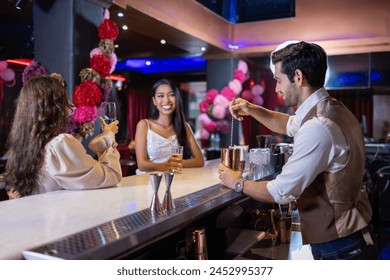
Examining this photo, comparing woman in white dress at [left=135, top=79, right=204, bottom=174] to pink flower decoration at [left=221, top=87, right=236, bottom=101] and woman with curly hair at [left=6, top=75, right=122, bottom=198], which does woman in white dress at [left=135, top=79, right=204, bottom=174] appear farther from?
pink flower decoration at [left=221, top=87, right=236, bottom=101]

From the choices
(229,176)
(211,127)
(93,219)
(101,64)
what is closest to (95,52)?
(101,64)

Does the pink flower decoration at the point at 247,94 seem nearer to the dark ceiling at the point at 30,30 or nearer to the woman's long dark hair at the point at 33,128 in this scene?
the dark ceiling at the point at 30,30

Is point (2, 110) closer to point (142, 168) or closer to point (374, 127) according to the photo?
point (142, 168)

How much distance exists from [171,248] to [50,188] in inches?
22.5

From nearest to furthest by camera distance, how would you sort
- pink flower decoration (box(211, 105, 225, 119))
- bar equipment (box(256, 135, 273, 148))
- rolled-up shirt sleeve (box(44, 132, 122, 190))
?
rolled-up shirt sleeve (box(44, 132, 122, 190)) → bar equipment (box(256, 135, 273, 148)) → pink flower decoration (box(211, 105, 225, 119))

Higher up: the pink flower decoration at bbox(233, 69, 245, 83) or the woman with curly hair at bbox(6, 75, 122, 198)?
the pink flower decoration at bbox(233, 69, 245, 83)

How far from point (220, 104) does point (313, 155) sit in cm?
531

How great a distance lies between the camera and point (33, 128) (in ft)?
5.59

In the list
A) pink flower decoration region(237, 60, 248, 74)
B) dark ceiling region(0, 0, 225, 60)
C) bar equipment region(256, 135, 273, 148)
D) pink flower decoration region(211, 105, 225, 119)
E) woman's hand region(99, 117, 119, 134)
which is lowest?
bar equipment region(256, 135, 273, 148)

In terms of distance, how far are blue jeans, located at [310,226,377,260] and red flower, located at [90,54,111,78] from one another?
259cm

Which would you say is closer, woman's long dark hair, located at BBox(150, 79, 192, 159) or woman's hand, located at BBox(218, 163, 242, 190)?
woman's hand, located at BBox(218, 163, 242, 190)

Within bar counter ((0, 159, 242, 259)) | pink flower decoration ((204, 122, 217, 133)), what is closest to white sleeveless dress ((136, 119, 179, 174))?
bar counter ((0, 159, 242, 259))

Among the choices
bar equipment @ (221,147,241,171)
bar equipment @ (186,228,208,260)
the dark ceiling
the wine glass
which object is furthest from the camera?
the dark ceiling

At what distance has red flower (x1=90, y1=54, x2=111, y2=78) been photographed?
3.52 m
